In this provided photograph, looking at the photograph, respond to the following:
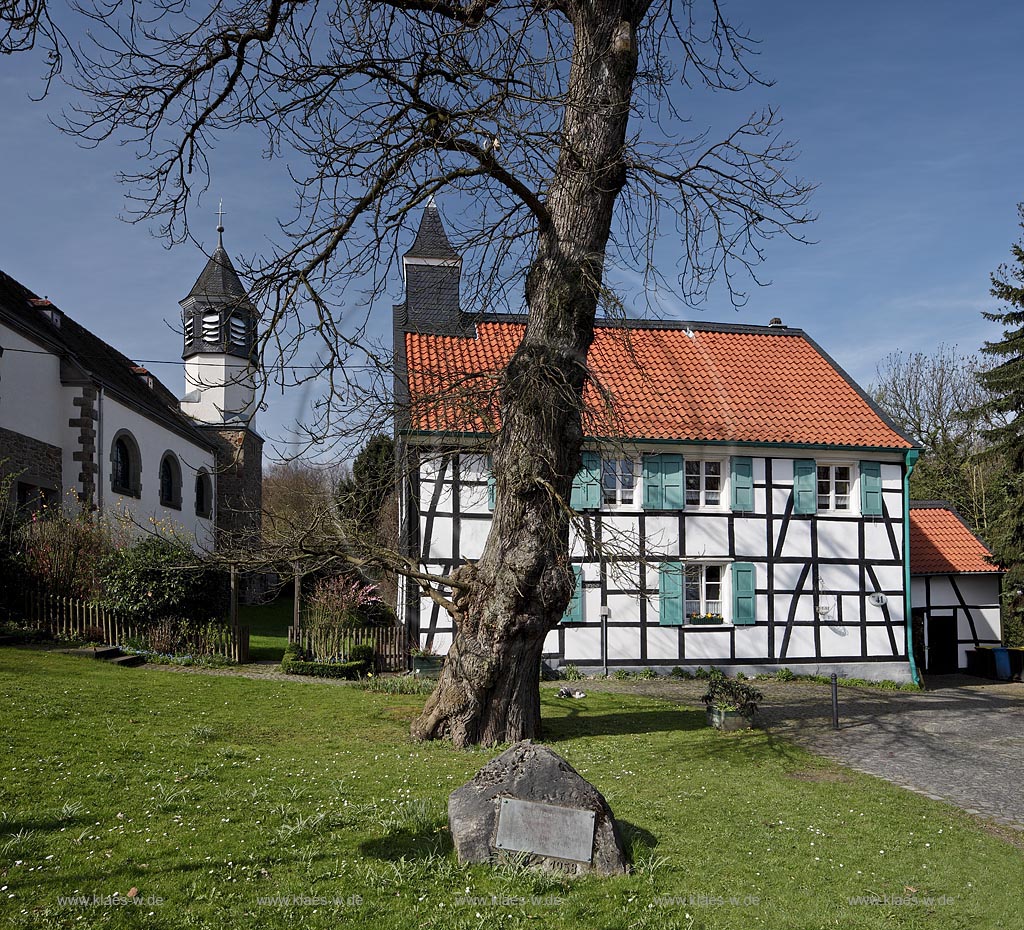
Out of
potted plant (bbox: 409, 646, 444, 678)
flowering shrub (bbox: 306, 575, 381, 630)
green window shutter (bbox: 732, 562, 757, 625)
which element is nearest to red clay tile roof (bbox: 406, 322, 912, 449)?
green window shutter (bbox: 732, 562, 757, 625)

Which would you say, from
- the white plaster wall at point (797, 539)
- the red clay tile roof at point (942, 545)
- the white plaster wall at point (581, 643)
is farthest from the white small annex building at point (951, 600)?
the white plaster wall at point (581, 643)

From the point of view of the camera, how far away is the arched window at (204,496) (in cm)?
3353

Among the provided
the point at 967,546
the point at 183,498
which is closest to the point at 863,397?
the point at 967,546

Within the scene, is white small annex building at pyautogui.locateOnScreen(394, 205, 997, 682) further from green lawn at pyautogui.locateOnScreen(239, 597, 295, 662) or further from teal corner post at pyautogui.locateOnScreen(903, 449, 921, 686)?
green lawn at pyautogui.locateOnScreen(239, 597, 295, 662)

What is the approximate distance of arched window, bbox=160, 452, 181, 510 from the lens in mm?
28578

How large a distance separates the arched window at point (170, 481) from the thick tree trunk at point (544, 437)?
21.8 meters

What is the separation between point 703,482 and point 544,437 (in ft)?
32.2

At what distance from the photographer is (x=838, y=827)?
6879 mm

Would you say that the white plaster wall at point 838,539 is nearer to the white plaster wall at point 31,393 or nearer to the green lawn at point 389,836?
the green lawn at point 389,836

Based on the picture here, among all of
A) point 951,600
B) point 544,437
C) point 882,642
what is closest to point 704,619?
point 882,642

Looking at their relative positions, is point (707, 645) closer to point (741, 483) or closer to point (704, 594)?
point (704, 594)

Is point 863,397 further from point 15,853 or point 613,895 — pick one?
point 15,853

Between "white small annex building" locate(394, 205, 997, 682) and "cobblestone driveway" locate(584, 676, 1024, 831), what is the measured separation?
108 centimetres

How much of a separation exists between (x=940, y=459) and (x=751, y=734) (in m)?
23.6
